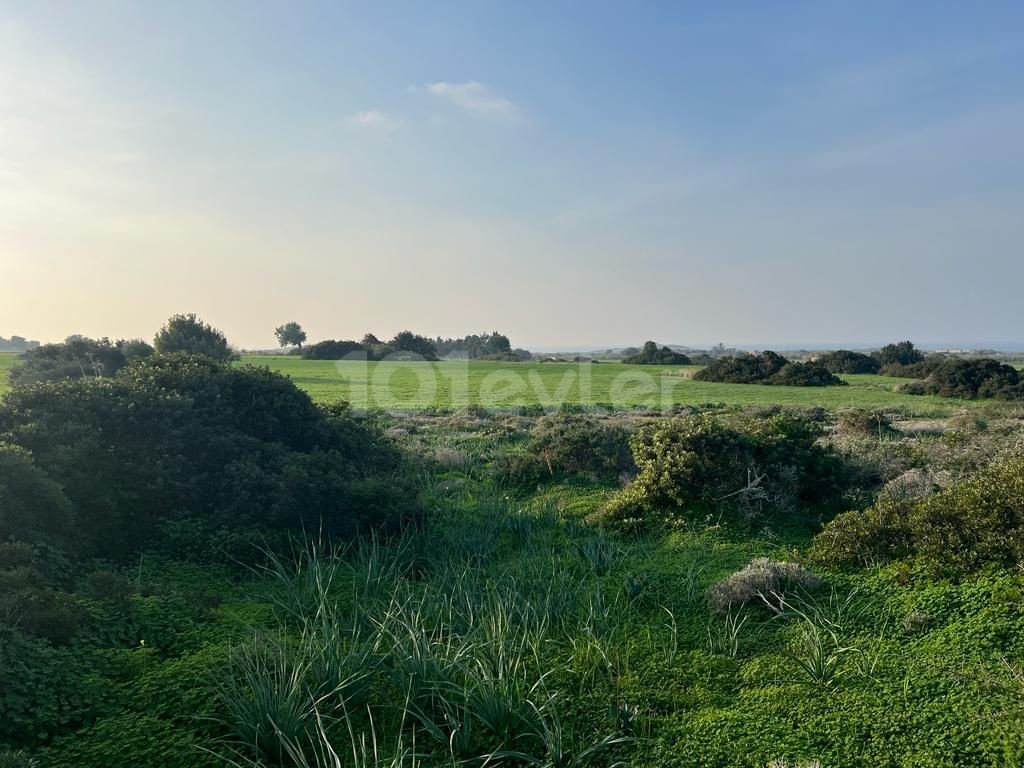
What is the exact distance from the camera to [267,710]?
414cm

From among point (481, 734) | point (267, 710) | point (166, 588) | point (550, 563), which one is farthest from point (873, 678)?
point (166, 588)

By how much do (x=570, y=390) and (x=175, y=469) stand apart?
93.7 feet

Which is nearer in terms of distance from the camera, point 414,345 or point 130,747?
point 130,747

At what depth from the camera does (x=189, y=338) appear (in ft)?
151

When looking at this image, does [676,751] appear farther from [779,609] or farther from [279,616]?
[279,616]

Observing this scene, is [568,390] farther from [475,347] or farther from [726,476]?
[475,347]

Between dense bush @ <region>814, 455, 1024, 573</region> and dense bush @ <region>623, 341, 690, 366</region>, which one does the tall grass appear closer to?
dense bush @ <region>814, 455, 1024, 573</region>

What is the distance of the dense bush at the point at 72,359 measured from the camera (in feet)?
98.8

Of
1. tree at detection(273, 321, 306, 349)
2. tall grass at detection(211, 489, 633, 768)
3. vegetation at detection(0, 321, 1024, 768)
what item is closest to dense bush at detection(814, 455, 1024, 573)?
vegetation at detection(0, 321, 1024, 768)

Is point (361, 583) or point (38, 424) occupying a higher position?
point (38, 424)

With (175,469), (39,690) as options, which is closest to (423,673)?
(39,690)

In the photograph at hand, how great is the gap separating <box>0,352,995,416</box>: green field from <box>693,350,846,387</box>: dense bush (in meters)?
1.63

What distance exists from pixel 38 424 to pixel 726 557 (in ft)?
26.7

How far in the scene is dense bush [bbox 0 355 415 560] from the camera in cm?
790
